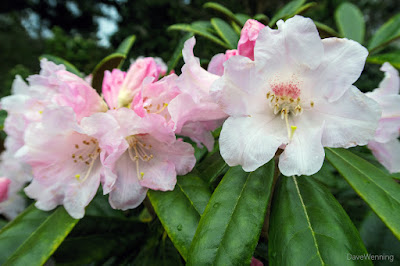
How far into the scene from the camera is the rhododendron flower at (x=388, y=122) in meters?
0.84

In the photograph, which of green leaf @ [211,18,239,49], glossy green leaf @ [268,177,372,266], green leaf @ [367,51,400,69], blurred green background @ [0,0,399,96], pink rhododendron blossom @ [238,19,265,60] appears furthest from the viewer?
blurred green background @ [0,0,399,96]

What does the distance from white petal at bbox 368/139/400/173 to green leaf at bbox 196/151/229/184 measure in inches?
15.8

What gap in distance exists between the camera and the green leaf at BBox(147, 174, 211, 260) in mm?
722

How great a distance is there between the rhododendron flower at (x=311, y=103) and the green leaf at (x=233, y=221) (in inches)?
3.8

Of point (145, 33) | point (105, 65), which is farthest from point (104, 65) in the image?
point (145, 33)

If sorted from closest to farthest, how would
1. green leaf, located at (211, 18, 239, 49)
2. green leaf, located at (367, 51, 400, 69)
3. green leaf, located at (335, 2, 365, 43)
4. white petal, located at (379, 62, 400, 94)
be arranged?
white petal, located at (379, 62, 400, 94)
green leaf, located at (367, 51, 400, 69)
green leaf, located at (211, 18, 239, 49)
green leaf, located at (335, 2, 365, 43)

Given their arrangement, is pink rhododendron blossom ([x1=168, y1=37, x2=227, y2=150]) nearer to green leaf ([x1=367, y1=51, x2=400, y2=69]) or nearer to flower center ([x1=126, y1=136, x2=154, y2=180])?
flower center ([x1=126, y1=136, x2=154, y2=180])

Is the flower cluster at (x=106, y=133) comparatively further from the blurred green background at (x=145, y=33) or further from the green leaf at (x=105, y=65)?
the blurred green background at (x=145, y=33)

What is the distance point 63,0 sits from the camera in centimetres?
1015

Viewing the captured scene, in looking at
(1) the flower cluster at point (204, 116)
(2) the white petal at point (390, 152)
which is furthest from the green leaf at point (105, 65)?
(2) the white petal at point (390, 152)

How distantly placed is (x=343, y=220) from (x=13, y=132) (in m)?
0.83

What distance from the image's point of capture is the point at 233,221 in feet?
2.25

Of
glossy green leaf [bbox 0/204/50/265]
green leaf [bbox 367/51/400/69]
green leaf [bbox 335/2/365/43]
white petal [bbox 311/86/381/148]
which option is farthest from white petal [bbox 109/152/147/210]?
green leaf [bbox 335/2/365/43]

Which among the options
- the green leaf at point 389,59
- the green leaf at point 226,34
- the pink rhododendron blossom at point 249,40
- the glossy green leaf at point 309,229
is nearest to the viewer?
the glossy green leaf at point 309,229
